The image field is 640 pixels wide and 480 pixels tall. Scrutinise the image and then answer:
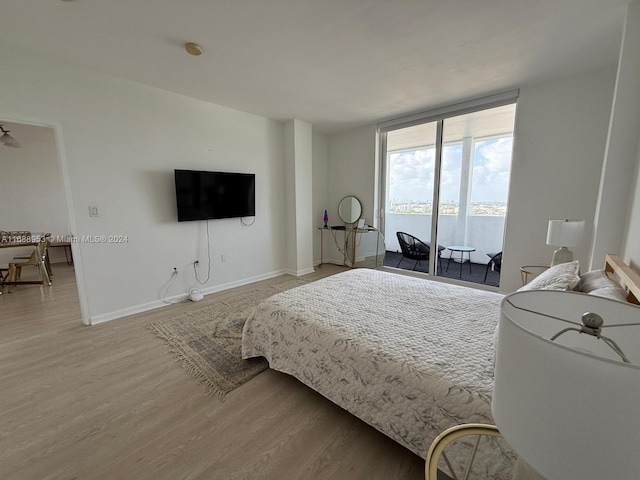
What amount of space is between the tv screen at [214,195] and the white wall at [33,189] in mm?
3471

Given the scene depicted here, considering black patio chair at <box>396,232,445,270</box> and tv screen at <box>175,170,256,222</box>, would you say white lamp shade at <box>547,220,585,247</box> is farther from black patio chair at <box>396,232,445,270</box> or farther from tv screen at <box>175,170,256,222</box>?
tv screen at <box>175,170,256,222</box>

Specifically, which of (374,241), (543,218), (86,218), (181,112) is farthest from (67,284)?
(543,218)

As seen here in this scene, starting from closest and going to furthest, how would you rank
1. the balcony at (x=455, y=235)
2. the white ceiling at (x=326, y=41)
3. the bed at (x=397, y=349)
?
the bed at (x=397, y=349) < the white ceiling at (x=326, y=41) < the balcony at (x=455, y=235)

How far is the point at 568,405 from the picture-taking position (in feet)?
1.31

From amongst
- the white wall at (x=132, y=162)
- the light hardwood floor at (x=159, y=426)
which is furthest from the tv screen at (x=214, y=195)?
the light hardwood floor at (x=159, y=426)

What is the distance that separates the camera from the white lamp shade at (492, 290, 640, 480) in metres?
0.36

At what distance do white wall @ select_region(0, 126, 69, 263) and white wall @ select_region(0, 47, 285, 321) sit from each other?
3.19 m

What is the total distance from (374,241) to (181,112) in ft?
11.3

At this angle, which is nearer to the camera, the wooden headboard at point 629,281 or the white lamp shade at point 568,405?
the white lamp shade at point 568,405

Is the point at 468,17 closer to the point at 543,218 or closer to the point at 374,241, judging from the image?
the point at 543,218

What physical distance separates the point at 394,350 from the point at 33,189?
7.17 metres

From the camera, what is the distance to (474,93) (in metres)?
3.17

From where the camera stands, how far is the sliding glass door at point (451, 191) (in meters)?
3.99

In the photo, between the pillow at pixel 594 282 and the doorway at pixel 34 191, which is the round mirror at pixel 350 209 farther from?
the doorway at pixel 34 191
